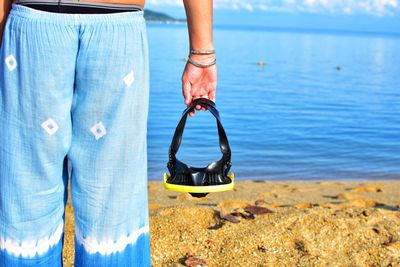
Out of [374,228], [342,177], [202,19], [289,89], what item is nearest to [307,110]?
[289,89]

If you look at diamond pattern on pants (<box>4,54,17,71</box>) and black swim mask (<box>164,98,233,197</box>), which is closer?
diamond pattern on pants (<box>4,54,17,71</box>)

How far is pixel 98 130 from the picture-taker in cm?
223

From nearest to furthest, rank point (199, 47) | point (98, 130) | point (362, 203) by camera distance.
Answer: point (98, 130)
point (199, 47)
point (362, 203)

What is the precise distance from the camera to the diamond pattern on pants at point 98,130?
222cm

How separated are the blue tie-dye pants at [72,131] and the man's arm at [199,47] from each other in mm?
224

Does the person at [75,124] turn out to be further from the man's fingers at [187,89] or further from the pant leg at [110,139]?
the man's fingers at [187,89]

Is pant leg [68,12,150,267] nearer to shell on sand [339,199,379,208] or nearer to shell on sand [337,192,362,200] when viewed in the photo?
shell on sand [339,199,379,208]

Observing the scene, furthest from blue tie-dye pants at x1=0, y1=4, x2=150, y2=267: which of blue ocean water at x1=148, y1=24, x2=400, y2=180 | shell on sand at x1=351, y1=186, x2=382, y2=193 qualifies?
blue ocean water at x1=148, y1=24, x2=400, y2=180

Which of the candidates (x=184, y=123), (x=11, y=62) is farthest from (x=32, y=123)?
(x=184, y=123)

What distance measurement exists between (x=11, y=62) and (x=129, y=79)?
15.4 inches

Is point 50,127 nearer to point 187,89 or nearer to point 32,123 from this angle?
point 32,123

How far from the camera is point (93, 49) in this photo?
7.08 ft

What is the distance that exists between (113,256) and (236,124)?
9635 millimetres

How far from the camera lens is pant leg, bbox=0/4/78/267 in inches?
83.7
